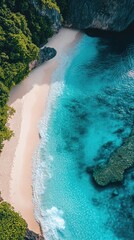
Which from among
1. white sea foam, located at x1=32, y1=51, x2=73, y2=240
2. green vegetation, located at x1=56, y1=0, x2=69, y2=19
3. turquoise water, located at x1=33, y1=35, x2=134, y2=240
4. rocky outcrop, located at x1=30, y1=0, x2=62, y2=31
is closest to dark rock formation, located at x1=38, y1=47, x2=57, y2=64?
turquoise water, located at x1=33, y1=35, x2=134, y2=240

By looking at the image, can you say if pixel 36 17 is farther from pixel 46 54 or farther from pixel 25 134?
pixel 25 134

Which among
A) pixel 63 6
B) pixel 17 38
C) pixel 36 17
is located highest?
pixel 63 6

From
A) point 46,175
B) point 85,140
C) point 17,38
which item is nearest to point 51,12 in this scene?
point 17,38

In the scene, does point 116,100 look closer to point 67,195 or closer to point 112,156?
point 112,156

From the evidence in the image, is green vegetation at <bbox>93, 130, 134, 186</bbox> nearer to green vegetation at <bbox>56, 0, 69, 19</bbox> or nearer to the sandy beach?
the sandy beach

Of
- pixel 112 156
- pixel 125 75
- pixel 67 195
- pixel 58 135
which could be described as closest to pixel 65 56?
pixel 125 75
